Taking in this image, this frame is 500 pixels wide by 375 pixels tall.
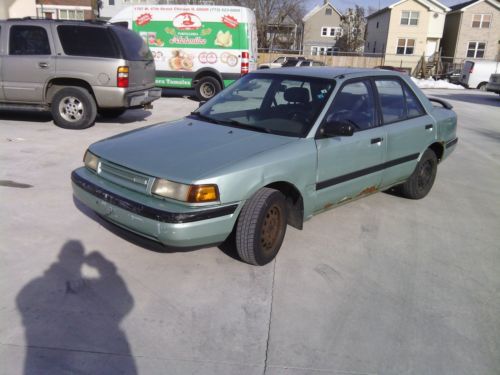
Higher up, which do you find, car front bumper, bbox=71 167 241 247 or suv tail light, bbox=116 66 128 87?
suv tail light, bbox=116 66 128 87

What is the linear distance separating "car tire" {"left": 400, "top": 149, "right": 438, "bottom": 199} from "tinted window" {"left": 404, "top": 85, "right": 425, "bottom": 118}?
0.50 meters

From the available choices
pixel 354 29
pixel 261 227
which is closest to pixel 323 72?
pixel 261 227

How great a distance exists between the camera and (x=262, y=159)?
3477mm

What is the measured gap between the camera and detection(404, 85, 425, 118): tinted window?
517 cm

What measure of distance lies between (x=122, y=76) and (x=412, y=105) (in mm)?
5481

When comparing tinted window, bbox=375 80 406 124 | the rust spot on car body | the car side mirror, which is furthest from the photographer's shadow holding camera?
tinted window, bbox=375 80 406 124

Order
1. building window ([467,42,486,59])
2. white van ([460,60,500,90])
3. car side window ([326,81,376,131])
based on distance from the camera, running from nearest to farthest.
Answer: car side window ([326,81,376,131]) → white van ([460,60,500,90]) → building window ([467,42,486,59])

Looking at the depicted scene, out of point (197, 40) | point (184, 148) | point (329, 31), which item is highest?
point (329, 31)

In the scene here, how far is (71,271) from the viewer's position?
3.50 m

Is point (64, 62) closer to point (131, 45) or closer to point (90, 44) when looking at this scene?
point (90, 44)

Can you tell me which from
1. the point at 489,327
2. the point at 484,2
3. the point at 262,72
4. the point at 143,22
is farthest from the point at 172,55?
the point at 484,2

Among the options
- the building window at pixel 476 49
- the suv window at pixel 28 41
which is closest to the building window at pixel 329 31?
the building window at pixel 476 49

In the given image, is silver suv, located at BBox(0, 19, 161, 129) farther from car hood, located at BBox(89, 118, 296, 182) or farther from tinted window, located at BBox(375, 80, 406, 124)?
tinted window, located at BBox(375, 80, 406, 124)

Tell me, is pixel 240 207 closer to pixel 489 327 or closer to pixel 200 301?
pixel 200 301
